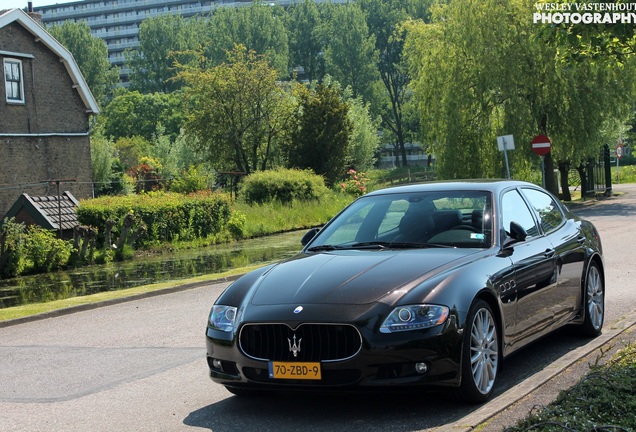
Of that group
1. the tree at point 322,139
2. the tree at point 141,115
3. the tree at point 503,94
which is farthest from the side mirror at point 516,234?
the tree at point 141,115

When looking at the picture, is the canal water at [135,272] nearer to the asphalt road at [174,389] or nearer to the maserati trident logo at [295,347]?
the asphalt road at [174,389]

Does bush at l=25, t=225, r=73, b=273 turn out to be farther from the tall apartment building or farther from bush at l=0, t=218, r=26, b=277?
the tall apartment building

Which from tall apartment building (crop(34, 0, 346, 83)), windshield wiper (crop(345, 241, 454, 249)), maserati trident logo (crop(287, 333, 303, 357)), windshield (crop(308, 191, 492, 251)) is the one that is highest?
tall apartment building (crop(34, 0, 346, 83))

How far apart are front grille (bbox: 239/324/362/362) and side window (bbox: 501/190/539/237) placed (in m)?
2.26

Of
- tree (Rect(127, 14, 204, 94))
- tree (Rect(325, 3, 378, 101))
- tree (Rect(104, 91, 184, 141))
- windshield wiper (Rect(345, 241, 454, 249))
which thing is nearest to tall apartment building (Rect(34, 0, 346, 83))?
tree (Rect(127, 14, 204, 94))

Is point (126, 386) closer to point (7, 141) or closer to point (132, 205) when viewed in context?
point (132, 205)

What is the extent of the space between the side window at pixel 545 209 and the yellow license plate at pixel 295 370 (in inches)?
128

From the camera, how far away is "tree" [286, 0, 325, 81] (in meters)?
115

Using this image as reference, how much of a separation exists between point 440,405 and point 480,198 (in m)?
2.12

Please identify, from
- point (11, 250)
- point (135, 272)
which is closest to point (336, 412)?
point (135, 272)

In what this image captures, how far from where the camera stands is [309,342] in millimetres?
5941

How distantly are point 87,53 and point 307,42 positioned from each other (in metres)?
32.4

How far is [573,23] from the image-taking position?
1002 cm

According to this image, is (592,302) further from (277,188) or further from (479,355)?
(277,188)
